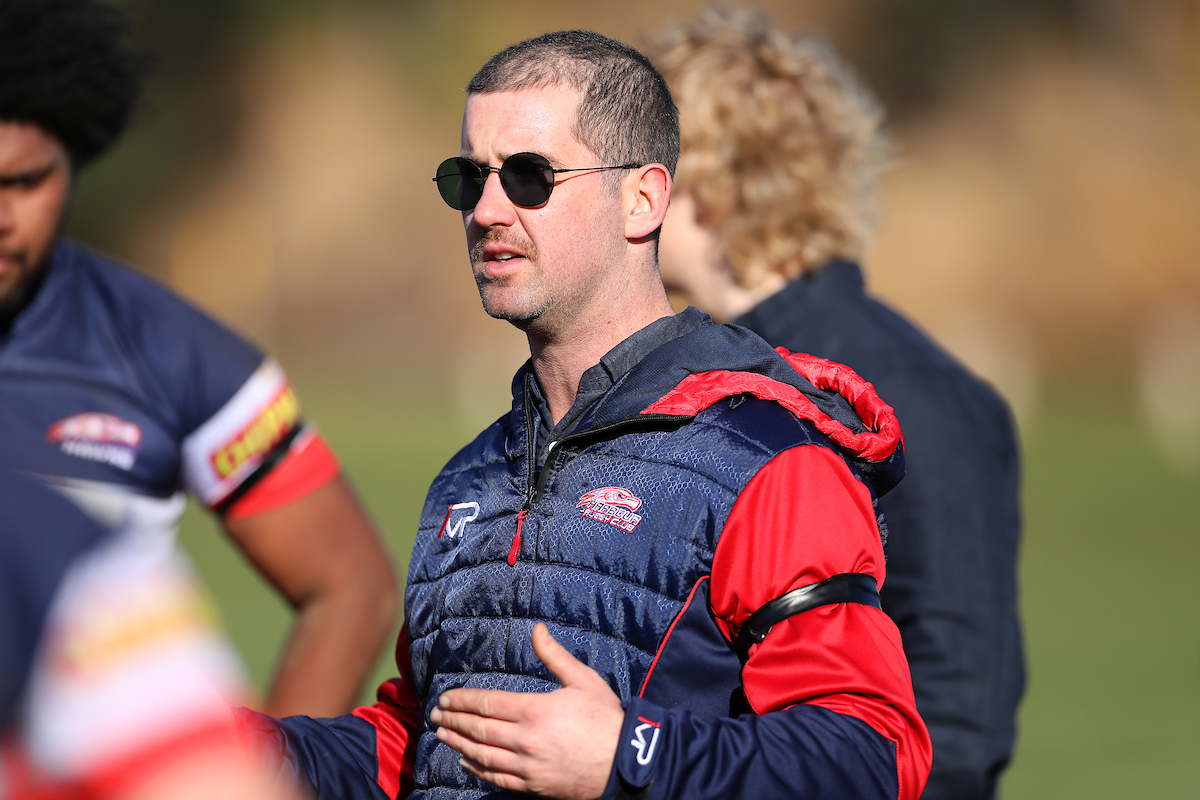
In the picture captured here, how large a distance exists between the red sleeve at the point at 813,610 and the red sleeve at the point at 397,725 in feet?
2.47

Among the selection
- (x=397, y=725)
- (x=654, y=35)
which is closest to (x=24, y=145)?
(x=397, y=725)

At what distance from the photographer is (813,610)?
1.93 meters

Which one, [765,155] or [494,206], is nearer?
[494,206]

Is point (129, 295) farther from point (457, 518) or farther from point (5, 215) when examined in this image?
point (457, 518)

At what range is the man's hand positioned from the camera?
5.76ft

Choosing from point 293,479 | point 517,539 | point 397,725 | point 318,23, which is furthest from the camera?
point 318,23

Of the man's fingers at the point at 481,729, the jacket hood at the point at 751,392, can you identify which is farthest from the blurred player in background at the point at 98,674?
the jacket hood at the point at 751,392

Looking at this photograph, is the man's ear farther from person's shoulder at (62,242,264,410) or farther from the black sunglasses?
person's shoulder at (62,242,264,410)

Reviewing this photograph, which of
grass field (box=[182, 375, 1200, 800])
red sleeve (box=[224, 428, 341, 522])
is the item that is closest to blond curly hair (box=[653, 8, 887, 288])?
red sleeve (box=[224, 428, 341, 522])

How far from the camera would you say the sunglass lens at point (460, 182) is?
7.63 ft

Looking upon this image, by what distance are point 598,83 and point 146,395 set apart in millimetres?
1520

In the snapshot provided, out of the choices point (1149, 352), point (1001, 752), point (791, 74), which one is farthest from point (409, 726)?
point (1149, 352)

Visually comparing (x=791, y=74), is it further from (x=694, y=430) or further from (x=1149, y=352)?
(x=1149, y=352)

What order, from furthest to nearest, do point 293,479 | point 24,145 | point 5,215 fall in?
point 293,479, point 24,145, point 5,215
